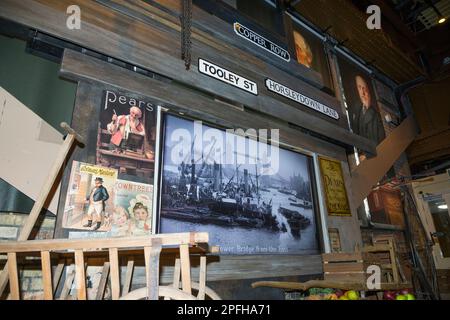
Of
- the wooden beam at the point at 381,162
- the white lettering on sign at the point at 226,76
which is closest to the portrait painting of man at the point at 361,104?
the wooden beam at the point at 381,162

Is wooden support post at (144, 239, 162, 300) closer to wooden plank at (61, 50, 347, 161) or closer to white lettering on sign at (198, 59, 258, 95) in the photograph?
wooden plank at (61, 50, 347, 161)

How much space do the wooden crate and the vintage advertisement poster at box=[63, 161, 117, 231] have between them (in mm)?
2403

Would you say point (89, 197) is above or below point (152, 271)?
above

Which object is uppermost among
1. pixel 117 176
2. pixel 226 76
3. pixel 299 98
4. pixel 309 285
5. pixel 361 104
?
pixel 361 104

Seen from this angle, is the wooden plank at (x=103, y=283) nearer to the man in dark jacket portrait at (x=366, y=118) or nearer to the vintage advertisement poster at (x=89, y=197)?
the vintage advertisement poster at (x=89, y=197)

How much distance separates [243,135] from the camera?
332 cm

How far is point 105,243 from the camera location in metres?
1.30

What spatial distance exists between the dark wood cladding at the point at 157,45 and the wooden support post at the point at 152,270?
1836 millimetres

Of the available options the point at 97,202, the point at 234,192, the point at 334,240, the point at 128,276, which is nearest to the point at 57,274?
the point at 128,276

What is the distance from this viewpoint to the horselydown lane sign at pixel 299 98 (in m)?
3.79

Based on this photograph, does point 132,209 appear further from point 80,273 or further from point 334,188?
point 334,188

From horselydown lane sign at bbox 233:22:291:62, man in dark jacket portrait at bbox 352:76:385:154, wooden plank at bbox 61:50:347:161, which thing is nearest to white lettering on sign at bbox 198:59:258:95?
wooden plank at bbox 61:50:347:161

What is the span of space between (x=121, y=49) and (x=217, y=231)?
1.83 m

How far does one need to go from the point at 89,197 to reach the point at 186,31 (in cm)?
197
